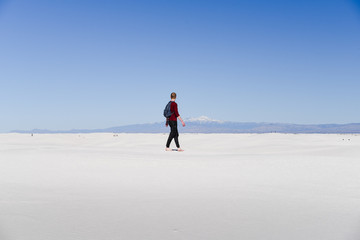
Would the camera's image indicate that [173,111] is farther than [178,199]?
Yes

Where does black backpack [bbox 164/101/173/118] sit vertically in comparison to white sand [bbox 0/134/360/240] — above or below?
above

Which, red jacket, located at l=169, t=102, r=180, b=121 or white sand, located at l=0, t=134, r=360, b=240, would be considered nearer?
white sand, located at l=0, t=134, r=360, b=240

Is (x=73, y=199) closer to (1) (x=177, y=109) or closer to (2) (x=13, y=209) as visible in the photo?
(2) (x=13, y=209)

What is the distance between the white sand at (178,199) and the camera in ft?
7.83

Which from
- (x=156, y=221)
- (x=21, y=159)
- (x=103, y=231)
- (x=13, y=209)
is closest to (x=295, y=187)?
(x=156, y=221)

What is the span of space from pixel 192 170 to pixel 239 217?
239cm

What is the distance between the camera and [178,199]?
11.0ft

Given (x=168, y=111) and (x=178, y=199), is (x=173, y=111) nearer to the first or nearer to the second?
(x=168, y=111)

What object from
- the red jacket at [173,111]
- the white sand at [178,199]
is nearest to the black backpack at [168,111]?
the red jacket at [173,111]

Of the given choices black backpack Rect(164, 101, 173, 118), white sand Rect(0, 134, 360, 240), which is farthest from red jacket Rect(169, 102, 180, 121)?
white sand Rect(0, 134, 360, 240)

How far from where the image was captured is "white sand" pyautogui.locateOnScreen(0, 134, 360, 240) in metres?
2.39

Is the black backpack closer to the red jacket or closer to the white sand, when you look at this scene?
the red jacket

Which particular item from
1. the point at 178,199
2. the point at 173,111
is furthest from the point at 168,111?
A: the point at 178,199

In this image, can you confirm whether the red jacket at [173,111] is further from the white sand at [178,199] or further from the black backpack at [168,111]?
the white sand at [178,199]
